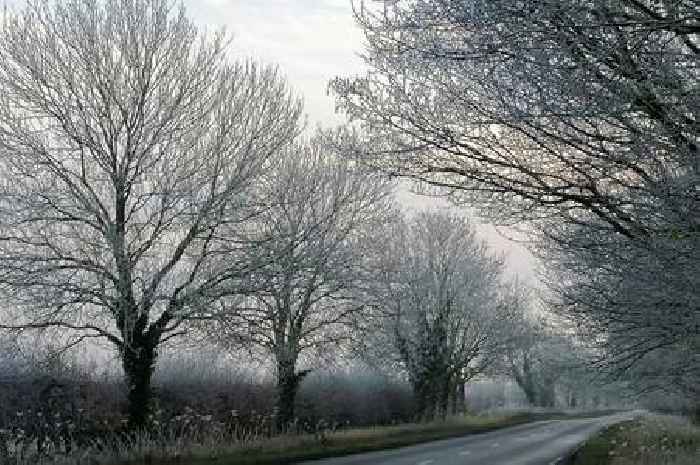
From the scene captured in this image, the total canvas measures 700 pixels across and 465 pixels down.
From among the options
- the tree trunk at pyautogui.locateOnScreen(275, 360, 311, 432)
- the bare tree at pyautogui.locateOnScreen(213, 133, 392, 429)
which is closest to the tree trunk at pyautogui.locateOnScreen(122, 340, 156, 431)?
the bare tree at pyautogui.locateOnScreen(213, 133, 392, 429)

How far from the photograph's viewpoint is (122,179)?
17.0m

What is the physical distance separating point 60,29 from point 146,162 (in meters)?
3.13

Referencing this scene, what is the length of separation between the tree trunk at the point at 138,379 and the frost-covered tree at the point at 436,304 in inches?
724

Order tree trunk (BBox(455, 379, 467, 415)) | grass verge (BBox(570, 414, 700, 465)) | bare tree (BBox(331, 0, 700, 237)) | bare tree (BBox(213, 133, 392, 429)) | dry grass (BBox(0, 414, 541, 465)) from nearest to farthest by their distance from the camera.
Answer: bare tree (BBox(331, 0, 700, 237)), dry grass (BBox(0, 414, 541, 465)), grass verge (BBox(570, 414, 700, 465)), bare tree (BBox(213, 133, 392, 429)), tree trunk (BBox(455, 379, 467, 415))

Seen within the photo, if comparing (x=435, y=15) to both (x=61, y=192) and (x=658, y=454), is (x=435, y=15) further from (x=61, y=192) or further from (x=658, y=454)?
(x=658, y=454)

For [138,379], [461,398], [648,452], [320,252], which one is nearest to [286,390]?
[320,252]

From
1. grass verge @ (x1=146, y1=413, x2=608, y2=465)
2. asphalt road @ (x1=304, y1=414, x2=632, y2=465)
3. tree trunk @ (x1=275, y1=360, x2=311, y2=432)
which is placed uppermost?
tree trunk @ (x1=275, y1=360, x2=311, y2=432)

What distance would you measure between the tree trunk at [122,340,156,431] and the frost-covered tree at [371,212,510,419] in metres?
18.4

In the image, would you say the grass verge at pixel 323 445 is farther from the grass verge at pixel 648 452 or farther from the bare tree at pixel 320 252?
the grass verge at pixel 648 452

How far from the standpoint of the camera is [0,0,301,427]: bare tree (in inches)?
635

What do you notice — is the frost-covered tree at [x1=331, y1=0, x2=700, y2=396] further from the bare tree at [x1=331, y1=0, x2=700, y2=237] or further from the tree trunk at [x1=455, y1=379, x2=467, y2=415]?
the tree trunk at [x1=455, y1=379, x2=467, y2=415]

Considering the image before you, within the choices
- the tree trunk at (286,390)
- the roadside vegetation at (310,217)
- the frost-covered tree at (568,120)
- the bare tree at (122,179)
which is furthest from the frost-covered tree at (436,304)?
the frost-covered tree at (568,120)

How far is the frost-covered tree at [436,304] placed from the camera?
4069 cm

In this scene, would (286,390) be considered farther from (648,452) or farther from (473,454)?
(648,452)
